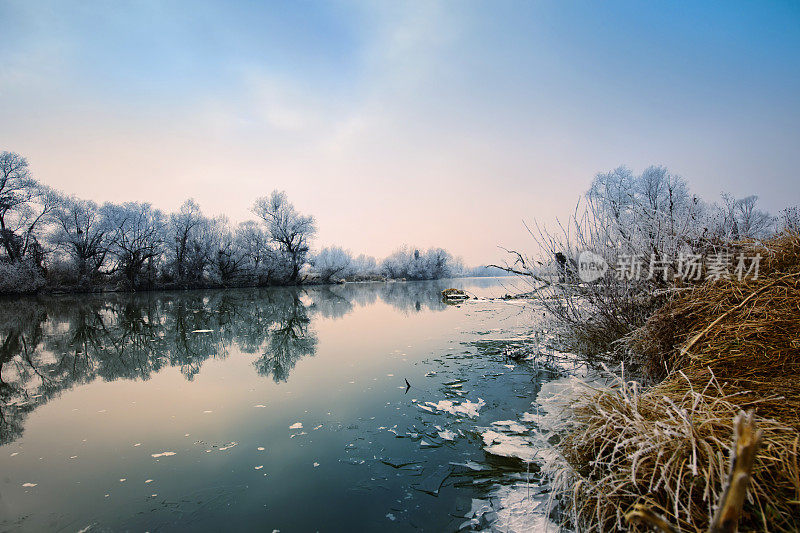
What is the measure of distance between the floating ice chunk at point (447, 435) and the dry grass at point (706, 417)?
76.8 inches

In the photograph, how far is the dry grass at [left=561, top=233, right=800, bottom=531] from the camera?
169 cm

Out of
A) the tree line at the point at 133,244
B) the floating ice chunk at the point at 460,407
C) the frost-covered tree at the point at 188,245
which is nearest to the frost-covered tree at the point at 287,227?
the tree line at the point at 133,244

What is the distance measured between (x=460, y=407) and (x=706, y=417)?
3.58 metres

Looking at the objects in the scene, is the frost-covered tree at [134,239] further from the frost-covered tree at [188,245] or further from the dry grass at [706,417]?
the dry grass at [706,417]

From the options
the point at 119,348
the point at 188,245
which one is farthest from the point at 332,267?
the point at 119,348

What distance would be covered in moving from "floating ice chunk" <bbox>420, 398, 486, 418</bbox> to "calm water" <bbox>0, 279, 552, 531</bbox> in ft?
0.46

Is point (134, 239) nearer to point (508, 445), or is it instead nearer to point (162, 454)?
point (162, 454)

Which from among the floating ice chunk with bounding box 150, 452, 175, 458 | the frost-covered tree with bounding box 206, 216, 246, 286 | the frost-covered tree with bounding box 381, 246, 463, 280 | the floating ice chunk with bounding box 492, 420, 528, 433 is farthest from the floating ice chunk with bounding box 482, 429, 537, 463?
the frost-covered tree with bounding box 381, 246, 463, 280

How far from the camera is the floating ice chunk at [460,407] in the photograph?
5.11m

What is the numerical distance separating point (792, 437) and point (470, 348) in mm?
7341

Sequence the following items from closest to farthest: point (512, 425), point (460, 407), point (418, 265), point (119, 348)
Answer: point (512, 425), point (460, 407), point (119, 348), point (418, 265)

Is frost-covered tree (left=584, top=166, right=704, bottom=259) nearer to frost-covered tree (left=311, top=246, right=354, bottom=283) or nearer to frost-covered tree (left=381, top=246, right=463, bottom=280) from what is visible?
frost-covered tree (left=311, top=246, right=354, bottom=283)

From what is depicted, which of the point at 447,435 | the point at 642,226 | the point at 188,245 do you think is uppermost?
the point at 188,245

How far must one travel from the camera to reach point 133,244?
36906 mm
